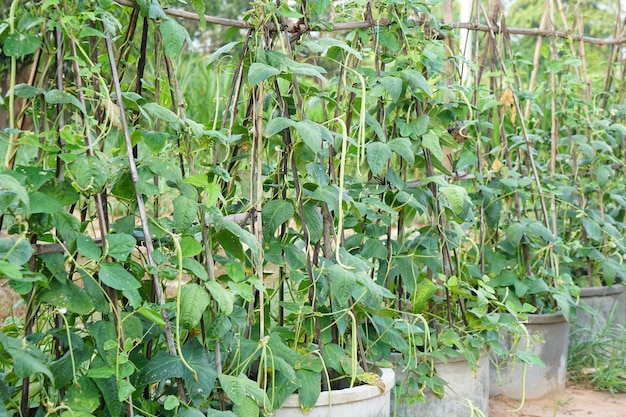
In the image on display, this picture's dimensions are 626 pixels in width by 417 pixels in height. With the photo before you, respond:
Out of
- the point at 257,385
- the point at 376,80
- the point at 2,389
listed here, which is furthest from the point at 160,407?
the point at 376,80

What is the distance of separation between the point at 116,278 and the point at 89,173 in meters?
0.22

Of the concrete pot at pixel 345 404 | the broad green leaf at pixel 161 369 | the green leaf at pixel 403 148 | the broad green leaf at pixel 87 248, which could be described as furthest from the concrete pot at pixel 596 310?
the broad green leaf at pixel 87 248

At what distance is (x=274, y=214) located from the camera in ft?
Result: 6.87

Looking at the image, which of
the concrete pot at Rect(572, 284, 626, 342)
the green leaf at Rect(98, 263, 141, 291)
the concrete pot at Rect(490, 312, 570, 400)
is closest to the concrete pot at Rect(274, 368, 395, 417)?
the green leaf at Rect(98, 263, 141, 291)

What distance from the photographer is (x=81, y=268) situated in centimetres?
163

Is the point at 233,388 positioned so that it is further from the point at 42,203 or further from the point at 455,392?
the point at 455,392

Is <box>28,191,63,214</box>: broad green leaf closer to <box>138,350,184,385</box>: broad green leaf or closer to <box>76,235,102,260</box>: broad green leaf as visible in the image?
<box>76,235,102,260</box>: broad green leaf

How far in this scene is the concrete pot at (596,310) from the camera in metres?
3.73

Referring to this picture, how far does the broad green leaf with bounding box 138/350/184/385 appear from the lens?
69.4 inches

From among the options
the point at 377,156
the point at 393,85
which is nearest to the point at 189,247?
the point at 377,156

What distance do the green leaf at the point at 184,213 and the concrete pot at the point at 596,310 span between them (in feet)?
7.99

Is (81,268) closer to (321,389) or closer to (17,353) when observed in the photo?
(17,353)

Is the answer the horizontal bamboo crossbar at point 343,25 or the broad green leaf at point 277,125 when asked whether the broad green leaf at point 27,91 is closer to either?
the horizontal bamboo crossbar at point 343,25

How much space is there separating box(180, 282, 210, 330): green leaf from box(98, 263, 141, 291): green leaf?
0.14 m
